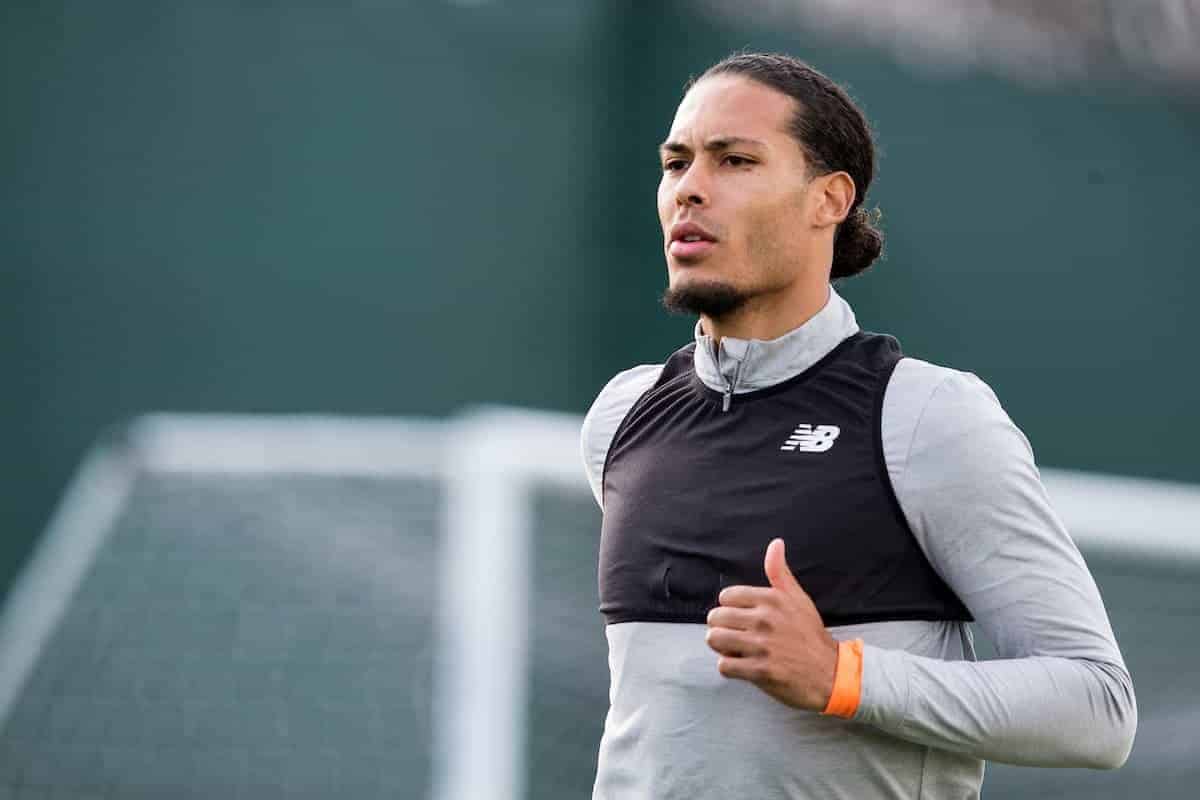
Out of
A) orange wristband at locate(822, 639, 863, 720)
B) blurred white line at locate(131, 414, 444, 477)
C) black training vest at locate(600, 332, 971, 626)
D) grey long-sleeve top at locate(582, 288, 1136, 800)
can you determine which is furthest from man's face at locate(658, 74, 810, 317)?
blurred white line at locate(131, 414, 444, 477)

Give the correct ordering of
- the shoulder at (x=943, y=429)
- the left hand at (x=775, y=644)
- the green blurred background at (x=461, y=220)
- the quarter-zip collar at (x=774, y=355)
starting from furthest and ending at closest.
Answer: the green blurred background at (x=461, y=220) → the quarter-zip collar at (x=774, y=355) → the shoulder at (x=943, y=429) → the left hand at (x=775, y=644)

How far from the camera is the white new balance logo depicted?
1.76 m

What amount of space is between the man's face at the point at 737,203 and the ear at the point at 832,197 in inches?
1.2

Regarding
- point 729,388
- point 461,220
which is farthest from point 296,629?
point 729,388

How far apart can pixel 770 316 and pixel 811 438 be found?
228 mm

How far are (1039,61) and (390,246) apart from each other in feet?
6.99

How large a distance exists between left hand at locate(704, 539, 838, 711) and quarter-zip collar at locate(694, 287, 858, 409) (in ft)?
1.28

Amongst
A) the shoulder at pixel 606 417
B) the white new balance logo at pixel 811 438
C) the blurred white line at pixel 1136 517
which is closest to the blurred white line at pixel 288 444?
the blurred white line at pixel 1136 517

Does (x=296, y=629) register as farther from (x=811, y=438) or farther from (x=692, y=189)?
(x=811, y=438)

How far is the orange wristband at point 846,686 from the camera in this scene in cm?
156

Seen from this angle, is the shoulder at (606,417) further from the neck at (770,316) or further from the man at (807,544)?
the neck at (770,316)

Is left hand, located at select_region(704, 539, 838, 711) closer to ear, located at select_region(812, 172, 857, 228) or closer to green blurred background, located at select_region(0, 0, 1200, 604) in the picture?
ear, located at select_region(812, 172, 857, 228)

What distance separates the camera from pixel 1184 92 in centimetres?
404

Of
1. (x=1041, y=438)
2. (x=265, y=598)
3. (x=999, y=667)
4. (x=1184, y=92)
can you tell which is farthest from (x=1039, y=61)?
(x=999, y=667)
